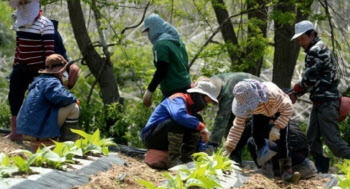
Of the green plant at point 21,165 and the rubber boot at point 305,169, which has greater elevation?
the green plant at point 21,165

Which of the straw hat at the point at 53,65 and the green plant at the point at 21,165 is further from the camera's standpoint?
the straw hat at the point at 53,65

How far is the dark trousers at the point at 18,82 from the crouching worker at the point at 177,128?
1585 millimetres

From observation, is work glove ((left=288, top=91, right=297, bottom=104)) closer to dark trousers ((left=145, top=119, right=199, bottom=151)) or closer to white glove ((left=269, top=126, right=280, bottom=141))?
dark trousers ((left=145, top=119, right=199, bottom=151))

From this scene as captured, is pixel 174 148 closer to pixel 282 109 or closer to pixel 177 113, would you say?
pixel 177 113

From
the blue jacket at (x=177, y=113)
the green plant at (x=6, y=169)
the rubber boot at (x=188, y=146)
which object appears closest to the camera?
the green plant at (x=6, y=169)

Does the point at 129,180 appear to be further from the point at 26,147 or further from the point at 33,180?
the point at 26,147

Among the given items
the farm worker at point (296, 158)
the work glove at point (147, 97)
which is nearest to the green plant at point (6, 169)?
the farm worker at point (296, 158)

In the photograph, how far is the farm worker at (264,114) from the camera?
643 cm

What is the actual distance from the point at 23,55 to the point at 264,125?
2.74 m

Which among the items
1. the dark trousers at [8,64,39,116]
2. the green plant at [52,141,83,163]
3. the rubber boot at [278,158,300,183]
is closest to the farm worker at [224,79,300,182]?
the rubber boot at [278,158,300,183]

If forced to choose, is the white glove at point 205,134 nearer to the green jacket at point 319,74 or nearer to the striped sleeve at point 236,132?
the striped sleeve at point 236,132

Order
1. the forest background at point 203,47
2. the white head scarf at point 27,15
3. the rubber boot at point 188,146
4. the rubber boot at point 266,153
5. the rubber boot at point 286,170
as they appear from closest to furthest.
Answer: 1. the rubber boot at point 286,170
2. the rubber boot at point 266,153
3. the rubber boot at point 188,146
4. the white head scarf at point 27,15
5. the forest background at point 203,47

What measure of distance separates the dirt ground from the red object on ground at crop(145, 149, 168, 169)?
7.2 inches

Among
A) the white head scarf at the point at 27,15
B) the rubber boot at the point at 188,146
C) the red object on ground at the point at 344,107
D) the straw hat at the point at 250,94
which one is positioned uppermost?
the white head scarf at the point at 27,15
